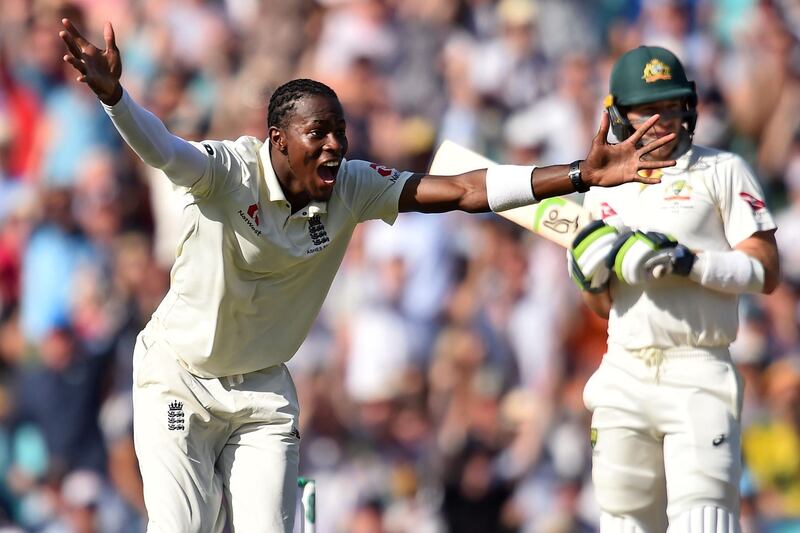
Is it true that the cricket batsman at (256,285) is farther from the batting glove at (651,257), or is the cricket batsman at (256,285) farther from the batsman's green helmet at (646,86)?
the batsman's green helmet at (646,86)

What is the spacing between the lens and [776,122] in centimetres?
817

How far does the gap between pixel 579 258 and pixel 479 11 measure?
13.3ft

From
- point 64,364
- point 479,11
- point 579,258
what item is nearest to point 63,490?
point 64,364

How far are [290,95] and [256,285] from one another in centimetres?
64

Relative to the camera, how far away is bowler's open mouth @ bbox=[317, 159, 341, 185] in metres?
4.44

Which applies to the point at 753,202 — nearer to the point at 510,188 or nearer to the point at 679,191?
the point at 679,191

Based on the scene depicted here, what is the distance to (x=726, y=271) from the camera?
4.80 metres

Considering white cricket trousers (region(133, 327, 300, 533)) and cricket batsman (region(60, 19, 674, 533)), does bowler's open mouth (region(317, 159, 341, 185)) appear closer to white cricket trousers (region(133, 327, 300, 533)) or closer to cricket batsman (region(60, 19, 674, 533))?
cricket batsman (region(60, 19, 674, 533))

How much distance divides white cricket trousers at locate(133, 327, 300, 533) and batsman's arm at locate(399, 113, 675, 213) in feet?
2.64

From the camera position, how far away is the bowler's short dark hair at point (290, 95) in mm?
4496

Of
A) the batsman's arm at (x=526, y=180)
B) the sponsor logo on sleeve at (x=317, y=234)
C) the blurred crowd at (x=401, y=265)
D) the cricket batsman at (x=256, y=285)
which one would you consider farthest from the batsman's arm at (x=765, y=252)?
the blurred crowd at (x=401, y=265)

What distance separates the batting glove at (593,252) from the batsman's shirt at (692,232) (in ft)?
0.53

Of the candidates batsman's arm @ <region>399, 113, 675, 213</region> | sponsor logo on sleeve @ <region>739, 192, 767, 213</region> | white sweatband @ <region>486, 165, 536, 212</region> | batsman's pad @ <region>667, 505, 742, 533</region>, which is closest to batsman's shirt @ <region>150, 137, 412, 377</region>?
batsman's arm @ <region>399, 113, 675, 213</region>

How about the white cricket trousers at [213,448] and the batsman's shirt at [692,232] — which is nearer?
the white cricket trousers at [213,448]
